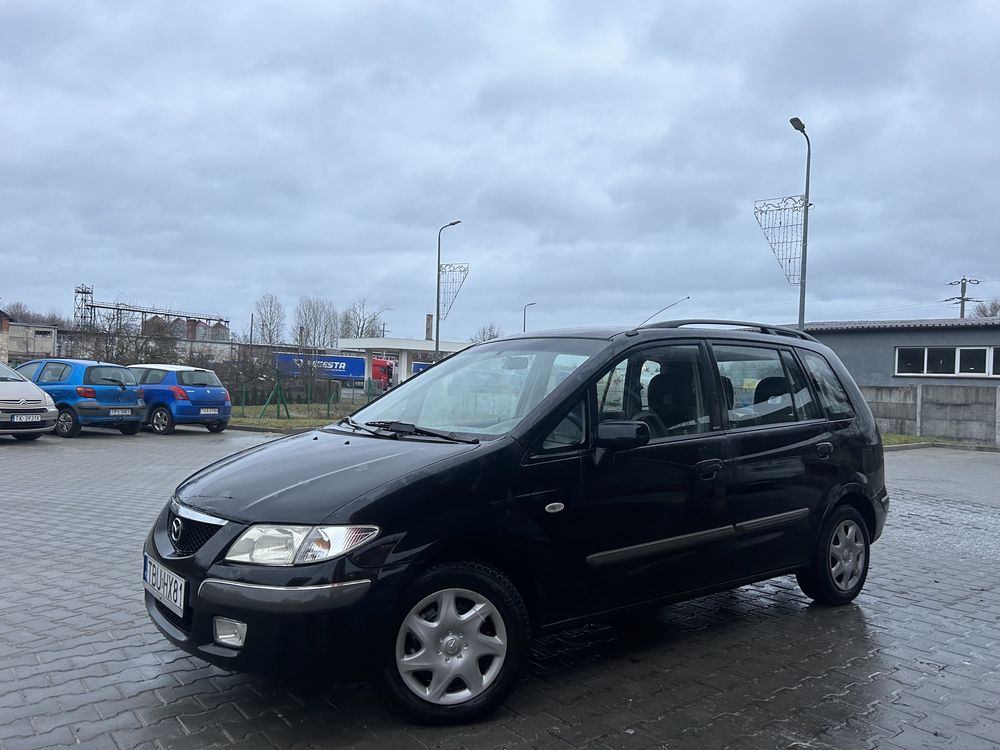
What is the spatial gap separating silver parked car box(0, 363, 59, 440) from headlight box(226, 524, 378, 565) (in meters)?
14.3

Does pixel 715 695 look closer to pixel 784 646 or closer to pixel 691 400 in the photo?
pixel 784 646

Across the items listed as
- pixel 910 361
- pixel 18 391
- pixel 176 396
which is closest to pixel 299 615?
pixel 18 391

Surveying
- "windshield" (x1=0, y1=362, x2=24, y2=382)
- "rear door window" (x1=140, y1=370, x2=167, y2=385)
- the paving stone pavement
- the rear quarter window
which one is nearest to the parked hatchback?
the rear quarter window

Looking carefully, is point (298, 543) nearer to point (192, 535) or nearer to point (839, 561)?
point (192, 535)

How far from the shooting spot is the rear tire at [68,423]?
17.3m

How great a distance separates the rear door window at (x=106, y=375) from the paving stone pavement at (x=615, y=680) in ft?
38.2

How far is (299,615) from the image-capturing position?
3180 millimetres

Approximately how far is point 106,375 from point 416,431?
15.4 meters

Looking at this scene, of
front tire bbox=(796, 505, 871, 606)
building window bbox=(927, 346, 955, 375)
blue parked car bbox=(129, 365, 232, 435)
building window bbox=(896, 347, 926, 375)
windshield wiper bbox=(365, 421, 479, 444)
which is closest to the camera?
windshield wiper bbox=(365, 421, 479, 444)

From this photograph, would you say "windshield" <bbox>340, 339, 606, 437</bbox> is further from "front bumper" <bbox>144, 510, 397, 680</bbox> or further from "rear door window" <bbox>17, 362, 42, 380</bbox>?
"rear door window" <bbox>17, 362, 42, 380</bbox>

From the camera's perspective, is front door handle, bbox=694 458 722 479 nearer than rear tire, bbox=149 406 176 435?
Yes

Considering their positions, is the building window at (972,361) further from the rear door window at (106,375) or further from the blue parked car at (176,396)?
the rear door window at (106,375)

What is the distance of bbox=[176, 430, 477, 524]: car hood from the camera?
3.39m

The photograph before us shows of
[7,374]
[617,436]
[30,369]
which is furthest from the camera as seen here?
[30,369]
